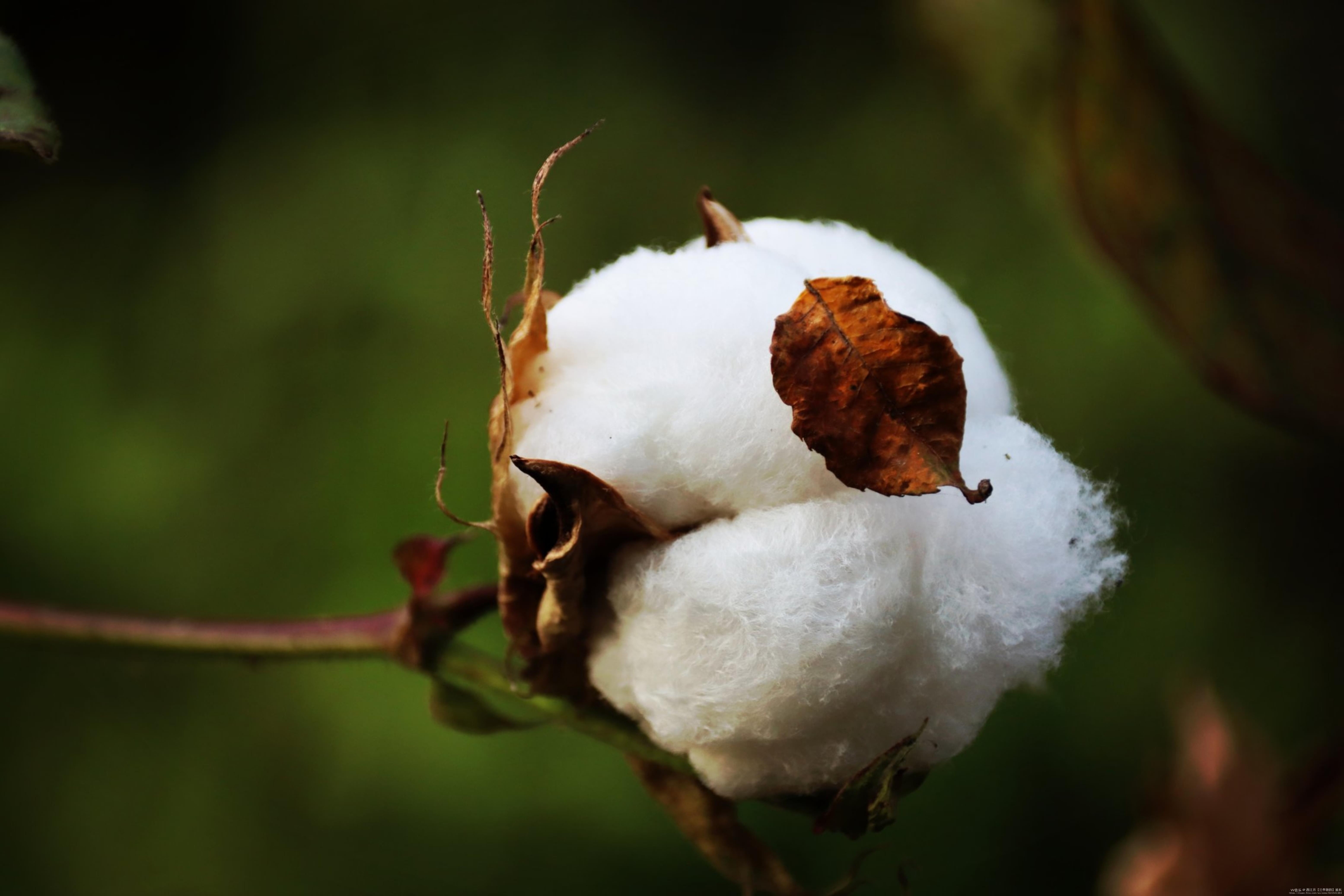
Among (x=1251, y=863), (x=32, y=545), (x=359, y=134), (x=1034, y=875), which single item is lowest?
(x=32, y=545)

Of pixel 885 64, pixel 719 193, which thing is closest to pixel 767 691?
pixel 719 193

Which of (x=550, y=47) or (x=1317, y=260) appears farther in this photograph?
(x=550, y=47)

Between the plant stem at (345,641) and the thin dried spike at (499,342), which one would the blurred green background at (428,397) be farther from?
the thin dried spike at (499,342)

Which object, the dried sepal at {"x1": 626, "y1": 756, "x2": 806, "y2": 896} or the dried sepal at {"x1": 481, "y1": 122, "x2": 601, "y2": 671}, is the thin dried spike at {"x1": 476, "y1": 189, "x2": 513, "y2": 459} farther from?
the dried sepal at {"x1": 626, "y1": 756, "x2": 806, "y2": 896}

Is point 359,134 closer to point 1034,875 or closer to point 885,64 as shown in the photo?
point 885,64

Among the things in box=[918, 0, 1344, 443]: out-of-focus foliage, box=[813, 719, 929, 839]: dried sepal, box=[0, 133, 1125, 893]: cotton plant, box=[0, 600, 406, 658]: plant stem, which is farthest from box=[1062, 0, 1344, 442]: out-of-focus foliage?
box=[0, 600, 406, 658]: plant stem

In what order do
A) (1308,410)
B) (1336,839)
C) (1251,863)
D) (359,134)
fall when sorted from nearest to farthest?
(1251,863) → (1308,410) → (1336,839) → (359,134)

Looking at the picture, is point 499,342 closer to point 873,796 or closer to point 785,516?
point 785,516
